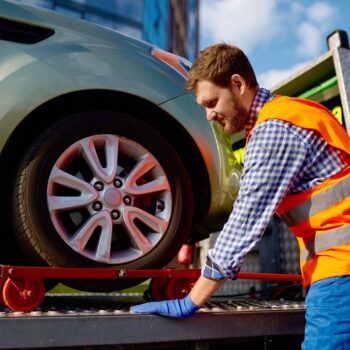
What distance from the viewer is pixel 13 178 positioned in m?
1.82

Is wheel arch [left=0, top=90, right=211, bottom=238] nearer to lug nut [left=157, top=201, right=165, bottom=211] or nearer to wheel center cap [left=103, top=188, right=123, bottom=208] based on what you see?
lug nut [left=157, top=201, right=165, bottom=211]

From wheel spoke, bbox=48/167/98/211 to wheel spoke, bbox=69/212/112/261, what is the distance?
3.0 inches

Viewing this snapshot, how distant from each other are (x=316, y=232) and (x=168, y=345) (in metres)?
0.65

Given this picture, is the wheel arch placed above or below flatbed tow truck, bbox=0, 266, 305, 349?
above

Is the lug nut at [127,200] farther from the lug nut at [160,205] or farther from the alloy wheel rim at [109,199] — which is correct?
the lug nut at [160,205]

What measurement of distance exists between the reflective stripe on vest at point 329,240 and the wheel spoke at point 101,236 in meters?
0.80

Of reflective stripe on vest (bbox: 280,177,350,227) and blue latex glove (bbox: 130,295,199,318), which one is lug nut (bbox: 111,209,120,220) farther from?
reflective stripe on vest (bbox: 280,177,350,227)

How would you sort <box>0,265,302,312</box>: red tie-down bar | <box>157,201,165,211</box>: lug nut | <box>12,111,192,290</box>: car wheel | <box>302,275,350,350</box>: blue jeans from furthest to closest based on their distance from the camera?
<box>157,201,165,211</box>: lug nut < <box>12,111,192,290</box>: car wheel < <box>0,265,302,312</box>: red tie-down bar < <box>302,275,350,350</box>: blue jeans

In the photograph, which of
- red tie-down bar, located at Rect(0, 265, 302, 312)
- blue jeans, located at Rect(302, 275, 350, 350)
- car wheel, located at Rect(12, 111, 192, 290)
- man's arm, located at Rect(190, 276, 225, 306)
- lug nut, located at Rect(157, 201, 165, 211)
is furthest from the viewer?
lug nut, located at Rect(157, 201, 165, 211)

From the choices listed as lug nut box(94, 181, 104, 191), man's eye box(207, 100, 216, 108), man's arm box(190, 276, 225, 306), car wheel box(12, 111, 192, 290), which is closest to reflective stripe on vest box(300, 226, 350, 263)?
man's arm box(190, 276, 225, 306)

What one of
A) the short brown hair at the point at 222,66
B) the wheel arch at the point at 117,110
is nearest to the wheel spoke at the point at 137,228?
the wheel arch at the point at 117,110

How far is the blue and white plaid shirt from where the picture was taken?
1.33m

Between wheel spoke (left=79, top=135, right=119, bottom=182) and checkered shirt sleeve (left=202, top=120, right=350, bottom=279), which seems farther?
wheel spoke (left=79, top=135, right=119, bottom=182)

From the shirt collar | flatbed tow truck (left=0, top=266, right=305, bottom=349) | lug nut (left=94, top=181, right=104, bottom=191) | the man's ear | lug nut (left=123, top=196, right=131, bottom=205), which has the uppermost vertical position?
the man's ear
